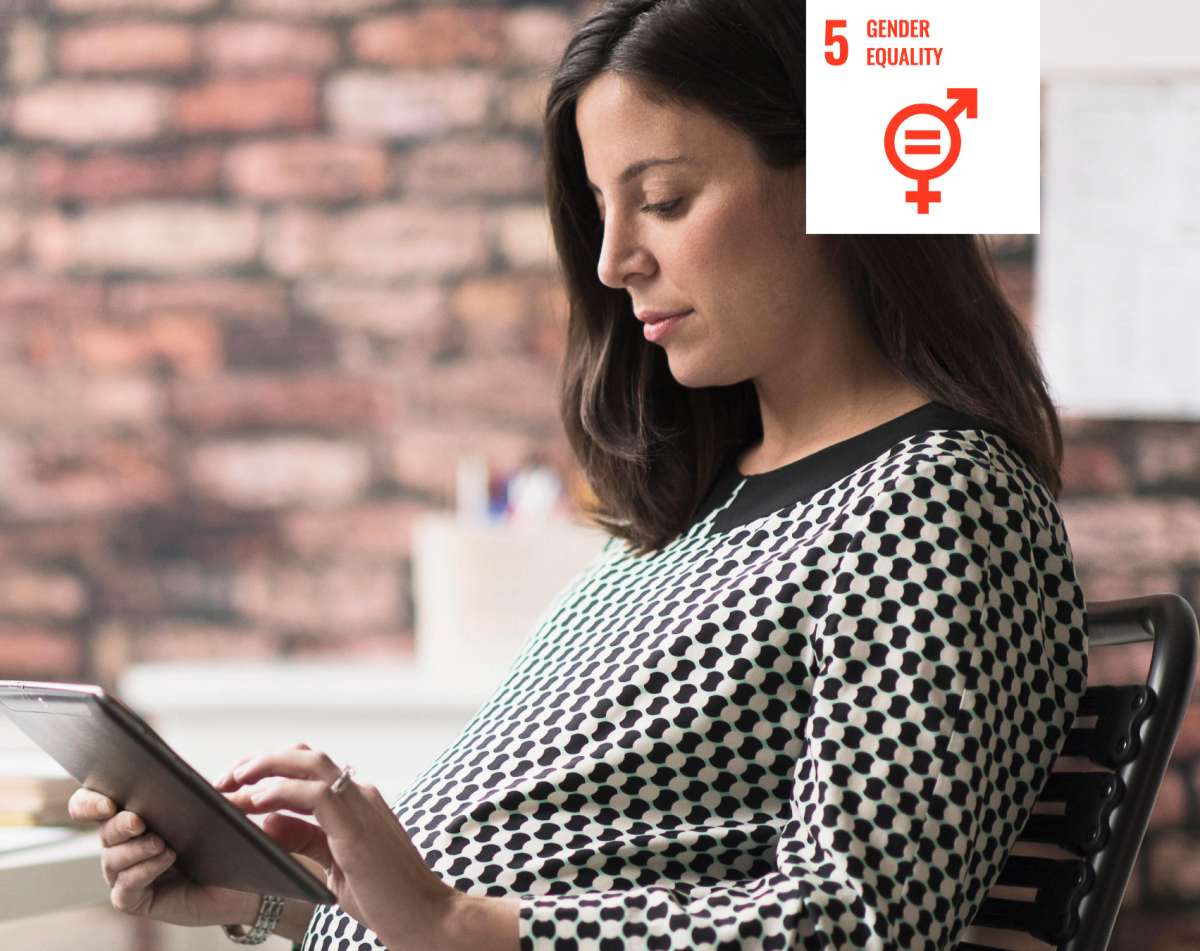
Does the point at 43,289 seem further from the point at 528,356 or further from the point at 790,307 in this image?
the point at 790,307

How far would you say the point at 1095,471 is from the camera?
1727 millimetres

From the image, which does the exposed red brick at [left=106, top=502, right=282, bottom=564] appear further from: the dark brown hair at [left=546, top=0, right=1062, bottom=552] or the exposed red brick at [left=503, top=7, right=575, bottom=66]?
the dark brown hair at [left=546, top=0, right=1062, bottom=552]

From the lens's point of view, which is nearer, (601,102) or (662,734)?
(662,734)

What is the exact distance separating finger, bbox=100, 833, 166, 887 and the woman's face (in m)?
0.48

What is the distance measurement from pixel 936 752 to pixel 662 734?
165 mm

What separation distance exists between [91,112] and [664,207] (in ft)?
4.77

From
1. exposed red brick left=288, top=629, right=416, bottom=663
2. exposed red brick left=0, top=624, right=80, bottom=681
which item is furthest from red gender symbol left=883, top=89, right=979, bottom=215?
exposed red brick left=0, top=624, right=80, bottom=681

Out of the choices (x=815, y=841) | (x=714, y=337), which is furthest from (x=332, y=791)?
(x=714, y=337)

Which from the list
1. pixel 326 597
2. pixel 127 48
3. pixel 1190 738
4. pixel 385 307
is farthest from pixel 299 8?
pixel 1190 738

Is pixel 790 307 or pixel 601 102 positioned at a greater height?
pixel 601 102

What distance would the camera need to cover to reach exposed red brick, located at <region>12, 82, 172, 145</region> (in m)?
1.92

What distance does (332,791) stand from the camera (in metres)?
0.65

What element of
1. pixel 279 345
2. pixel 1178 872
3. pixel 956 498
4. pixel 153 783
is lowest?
pixel 1178 872

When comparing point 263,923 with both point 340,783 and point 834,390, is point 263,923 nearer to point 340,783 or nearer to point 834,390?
point 340,783
